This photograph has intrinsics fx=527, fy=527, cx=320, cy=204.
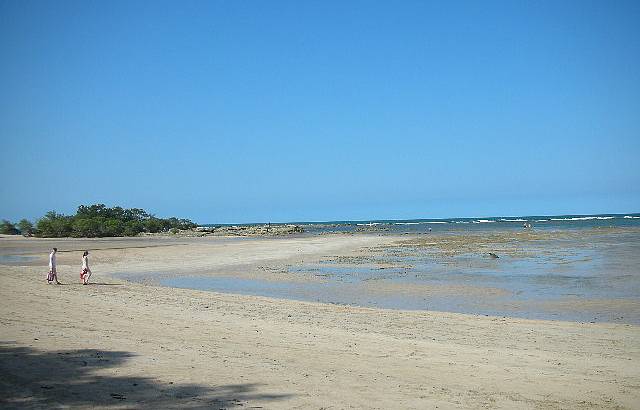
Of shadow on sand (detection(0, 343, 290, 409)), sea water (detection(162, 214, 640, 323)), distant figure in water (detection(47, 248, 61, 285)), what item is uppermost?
distant figure in water (detection(47, 248, 61, 285))

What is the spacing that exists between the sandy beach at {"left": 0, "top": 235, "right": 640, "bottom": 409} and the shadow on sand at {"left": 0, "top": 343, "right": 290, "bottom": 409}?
0.07ft

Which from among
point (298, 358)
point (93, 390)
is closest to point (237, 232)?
point (298, 358)

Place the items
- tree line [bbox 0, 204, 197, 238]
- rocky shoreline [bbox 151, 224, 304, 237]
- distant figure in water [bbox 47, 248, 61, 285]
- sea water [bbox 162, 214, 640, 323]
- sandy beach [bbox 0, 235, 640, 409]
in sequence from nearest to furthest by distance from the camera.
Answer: sandy beach [bbox 0, 235, 640, 409]
sea water [bbox 162, 214, 640, 323]
distant figure in water [bbox 47, 248, 61, 285]
tree line [bbox 0, 204, 197, 238]
rocky shoreline [bbox 151, 224, 304, 237]

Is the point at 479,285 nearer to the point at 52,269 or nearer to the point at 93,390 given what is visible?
the point at 52,269

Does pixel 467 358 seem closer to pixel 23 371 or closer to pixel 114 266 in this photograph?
pixel 23 371

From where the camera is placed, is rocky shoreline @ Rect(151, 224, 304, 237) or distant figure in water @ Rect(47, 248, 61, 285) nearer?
distant figure in water @ Rect(47, 248, 61, 285)

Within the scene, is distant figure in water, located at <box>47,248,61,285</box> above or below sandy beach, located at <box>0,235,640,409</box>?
above

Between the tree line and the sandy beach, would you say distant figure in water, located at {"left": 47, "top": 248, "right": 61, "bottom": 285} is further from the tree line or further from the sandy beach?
A: the tree line

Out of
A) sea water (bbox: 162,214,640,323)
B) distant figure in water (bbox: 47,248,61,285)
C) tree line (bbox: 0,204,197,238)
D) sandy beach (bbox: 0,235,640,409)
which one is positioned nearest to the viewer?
sandy beach (bbox: 0,235,640,409)

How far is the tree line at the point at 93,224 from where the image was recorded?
245ft

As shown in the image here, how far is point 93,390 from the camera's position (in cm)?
707

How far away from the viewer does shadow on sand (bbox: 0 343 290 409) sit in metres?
6.60

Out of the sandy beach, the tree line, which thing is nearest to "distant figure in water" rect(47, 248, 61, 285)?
the sandy beach

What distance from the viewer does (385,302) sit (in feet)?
57.8
